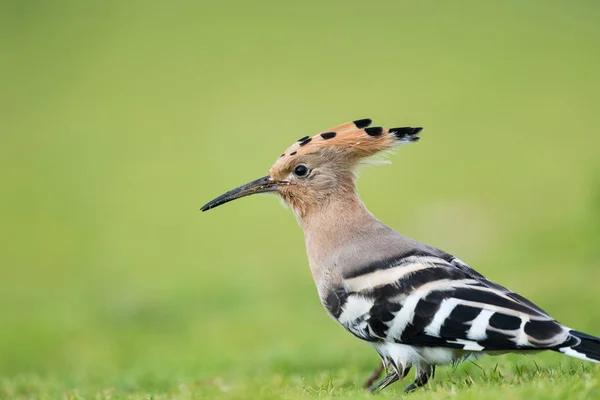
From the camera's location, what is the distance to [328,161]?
15.8 ft

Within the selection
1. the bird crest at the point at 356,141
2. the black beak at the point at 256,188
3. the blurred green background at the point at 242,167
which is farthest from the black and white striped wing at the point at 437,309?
the black beak at the point at 256,188

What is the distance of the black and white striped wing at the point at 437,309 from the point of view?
3.81 meters

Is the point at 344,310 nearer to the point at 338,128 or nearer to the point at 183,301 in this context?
the point at 338,128

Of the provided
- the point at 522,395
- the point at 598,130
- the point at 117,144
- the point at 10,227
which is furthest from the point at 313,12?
the point at 522,395

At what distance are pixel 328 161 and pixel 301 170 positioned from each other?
150 mm

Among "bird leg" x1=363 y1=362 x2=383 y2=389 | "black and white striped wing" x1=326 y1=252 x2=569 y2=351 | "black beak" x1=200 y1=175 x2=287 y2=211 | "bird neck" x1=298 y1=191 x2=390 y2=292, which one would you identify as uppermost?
"black beak" x1=200 y1=175 x2=287 y2=211

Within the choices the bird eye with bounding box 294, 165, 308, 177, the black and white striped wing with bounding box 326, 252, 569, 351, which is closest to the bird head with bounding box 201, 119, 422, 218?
the bird eye with bounding box 294, 165, 308, 177

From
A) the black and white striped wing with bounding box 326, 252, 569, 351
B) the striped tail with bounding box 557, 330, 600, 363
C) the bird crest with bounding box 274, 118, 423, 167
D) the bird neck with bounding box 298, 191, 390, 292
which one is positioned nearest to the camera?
the striped tail with bounding box 557, 330, 600, 363

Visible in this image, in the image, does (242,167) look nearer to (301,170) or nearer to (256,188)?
(256,188)

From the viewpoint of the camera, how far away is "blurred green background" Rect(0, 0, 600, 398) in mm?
8344

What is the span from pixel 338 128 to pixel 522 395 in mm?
1928

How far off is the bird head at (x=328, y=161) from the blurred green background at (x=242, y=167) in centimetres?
98

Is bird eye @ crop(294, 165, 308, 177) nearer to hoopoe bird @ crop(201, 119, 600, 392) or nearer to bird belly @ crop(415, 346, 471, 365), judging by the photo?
hoopoe bird @ crop(201, 119, 600, 392)

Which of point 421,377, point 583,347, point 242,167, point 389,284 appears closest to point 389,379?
point 421,377
